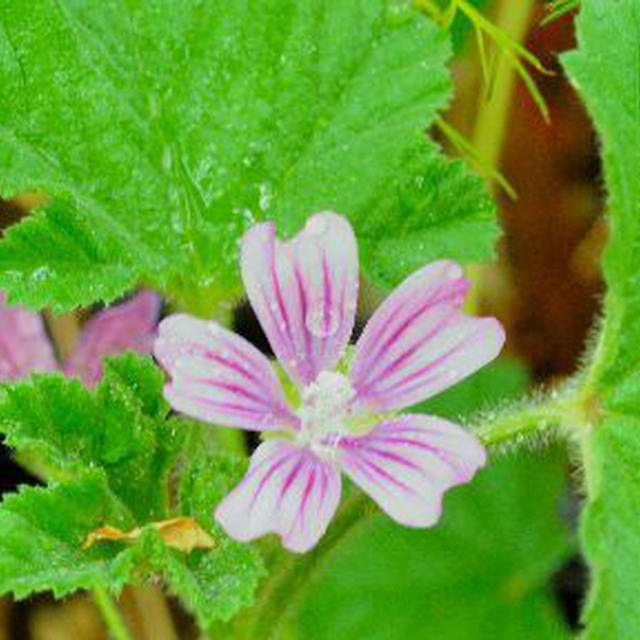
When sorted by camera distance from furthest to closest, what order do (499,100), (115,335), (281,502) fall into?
1. (499,100)
2. (115,335)
3. (281,502)

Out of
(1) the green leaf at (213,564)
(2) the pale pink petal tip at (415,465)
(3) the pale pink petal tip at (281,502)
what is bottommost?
(1) the green leaf at (213,564)

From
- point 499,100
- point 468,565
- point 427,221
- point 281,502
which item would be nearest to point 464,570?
point 468,565

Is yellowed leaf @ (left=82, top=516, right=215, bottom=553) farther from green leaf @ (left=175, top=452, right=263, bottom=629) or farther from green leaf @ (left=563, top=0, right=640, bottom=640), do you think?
green leaf @ (left=563, top=0, right=640, bottom=640)

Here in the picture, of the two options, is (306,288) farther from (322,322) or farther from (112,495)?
(112,495)

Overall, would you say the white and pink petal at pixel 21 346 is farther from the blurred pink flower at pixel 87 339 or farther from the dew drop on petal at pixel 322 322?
the dew drop on petal at pixel 322 322

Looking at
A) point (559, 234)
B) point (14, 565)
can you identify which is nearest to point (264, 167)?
point (14, 565)

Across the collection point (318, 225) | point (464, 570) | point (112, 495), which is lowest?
point (464, 570)

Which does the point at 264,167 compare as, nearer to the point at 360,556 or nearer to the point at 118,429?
the point at 118,429

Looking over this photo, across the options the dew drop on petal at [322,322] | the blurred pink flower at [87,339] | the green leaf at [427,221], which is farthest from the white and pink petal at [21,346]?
the dew drop on petal at [322,322]

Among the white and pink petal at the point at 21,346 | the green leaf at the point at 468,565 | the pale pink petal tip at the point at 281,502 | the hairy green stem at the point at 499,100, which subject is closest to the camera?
the pale pink petal tip at the point at 281,502
